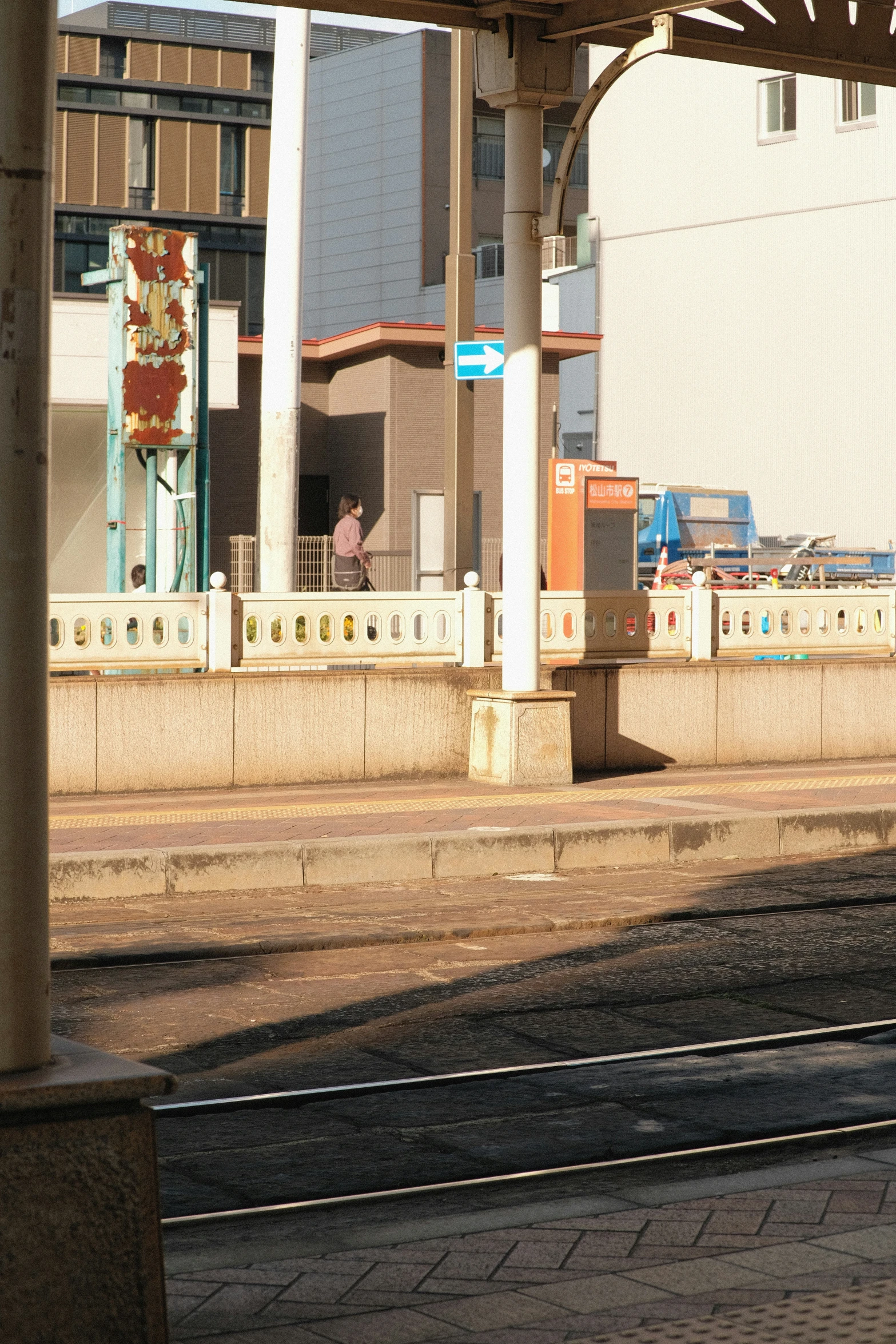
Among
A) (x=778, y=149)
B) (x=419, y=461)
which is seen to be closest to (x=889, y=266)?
(x=778, y=149)

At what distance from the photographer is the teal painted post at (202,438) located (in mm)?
17000

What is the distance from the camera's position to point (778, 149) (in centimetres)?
3941

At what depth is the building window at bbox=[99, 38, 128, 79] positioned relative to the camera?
59.1 meters

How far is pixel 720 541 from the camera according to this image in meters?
32.8

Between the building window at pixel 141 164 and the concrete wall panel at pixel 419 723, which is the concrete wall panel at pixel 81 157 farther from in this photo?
the concrete wall panel at pixel 419 723

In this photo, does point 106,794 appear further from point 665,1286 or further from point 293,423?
point 665,1286

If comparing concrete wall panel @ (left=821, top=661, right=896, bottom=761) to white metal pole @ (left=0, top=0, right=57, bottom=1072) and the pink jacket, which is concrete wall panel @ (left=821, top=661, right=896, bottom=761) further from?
white metal pole @ (left=0, top=0, right=57, bottom=1072)

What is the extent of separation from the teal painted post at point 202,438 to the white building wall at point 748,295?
22942mm

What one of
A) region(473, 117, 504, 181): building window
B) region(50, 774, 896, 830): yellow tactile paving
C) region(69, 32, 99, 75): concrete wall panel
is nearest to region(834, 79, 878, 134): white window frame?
region(473, 117, 504, 181): building window

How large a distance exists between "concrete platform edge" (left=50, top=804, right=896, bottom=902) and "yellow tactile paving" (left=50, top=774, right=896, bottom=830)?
3.23ft

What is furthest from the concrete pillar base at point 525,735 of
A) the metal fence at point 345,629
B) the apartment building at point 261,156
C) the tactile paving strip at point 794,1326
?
the apartment building at point 261,156

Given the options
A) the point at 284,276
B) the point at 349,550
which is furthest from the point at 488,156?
the point at 284,276

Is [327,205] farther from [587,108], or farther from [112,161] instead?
[587,108]

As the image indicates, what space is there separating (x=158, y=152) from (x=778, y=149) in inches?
1041
